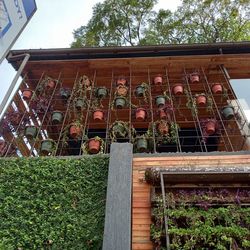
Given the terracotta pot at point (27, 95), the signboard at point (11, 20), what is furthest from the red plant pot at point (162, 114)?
the signboard at point (11, 20)

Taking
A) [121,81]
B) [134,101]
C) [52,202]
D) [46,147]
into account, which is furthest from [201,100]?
[52,202]

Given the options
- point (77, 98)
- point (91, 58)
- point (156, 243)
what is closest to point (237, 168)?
point (156, 243)

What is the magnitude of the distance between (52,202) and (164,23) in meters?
11.6

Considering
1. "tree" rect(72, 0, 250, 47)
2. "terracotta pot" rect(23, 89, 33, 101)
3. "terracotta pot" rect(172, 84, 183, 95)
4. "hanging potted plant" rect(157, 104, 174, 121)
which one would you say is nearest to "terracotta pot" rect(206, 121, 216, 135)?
"hanging potted plant" rect(157, 104, 174, 121)

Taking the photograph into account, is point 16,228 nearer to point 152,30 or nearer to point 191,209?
point 191,209

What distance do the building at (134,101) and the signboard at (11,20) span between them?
2989mm

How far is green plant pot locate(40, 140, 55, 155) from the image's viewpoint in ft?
19.6

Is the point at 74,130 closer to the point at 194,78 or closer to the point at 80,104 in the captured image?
the point at 80,104

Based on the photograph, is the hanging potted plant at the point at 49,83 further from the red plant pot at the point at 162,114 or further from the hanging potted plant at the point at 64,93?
the red plant pot at the point at 162,114

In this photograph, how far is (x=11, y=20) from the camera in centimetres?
235

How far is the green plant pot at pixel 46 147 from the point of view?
5.98 m

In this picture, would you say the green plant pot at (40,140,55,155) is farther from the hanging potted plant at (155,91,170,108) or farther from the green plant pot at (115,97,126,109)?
the hanging potted plant at (155,91,170,108)

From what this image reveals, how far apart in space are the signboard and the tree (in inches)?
462

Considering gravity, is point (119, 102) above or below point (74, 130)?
above
